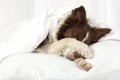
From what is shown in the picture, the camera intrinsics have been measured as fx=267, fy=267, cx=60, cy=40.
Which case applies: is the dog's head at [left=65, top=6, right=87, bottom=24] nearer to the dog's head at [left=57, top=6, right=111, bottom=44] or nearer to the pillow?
the dog's head at [left=57, top=6, right=111, bottom=44]

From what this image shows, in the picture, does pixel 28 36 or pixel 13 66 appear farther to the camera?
pixel 28 36

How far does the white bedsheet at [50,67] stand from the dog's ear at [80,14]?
236 millimetres

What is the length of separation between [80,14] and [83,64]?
0.30 metres

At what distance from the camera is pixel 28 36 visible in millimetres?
1320

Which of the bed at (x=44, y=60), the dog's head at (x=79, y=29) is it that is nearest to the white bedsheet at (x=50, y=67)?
the bed at (x=44, y=60)

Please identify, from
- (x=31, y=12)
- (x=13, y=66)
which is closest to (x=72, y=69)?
(x=13, y=66)

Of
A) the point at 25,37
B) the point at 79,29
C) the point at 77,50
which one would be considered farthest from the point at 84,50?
the point at 25,37

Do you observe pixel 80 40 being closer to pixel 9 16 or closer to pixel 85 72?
pixel 85 72

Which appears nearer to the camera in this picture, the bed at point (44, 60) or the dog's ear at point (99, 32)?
the bed at point (44, 60)

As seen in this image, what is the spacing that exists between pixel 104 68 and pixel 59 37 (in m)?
0.36

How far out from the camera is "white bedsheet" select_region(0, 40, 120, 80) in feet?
3.30

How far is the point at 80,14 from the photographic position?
4.34 feet

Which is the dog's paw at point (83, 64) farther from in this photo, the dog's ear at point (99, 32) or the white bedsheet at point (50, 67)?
the dog's ear at point (99, 32)

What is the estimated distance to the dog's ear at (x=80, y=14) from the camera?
1.32m
